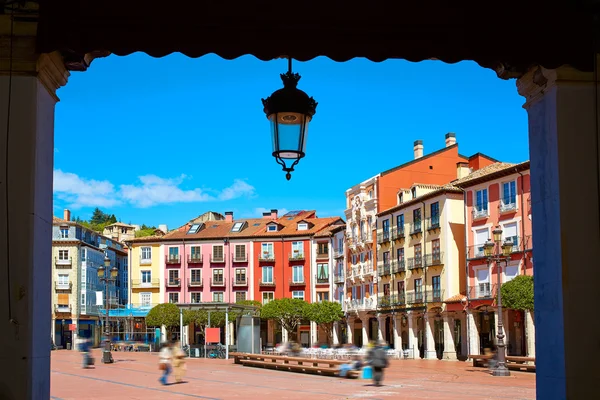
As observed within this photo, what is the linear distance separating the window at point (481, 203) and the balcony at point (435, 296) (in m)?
6.55

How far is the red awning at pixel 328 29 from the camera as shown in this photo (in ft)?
17.1

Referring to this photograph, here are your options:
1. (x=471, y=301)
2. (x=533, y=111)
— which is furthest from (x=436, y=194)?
(x=533, y=111)

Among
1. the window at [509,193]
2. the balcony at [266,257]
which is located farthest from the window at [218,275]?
the window at [509,193]

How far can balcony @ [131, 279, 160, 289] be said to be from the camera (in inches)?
3219

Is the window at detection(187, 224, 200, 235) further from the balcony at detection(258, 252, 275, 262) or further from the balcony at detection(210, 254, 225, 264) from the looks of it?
the balcony at detection(258, 252, 275, 262)

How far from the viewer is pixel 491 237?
50.8 m

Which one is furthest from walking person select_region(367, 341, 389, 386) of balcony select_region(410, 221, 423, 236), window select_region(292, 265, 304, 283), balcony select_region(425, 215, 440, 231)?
window select_region(292, 265, 304, 283)

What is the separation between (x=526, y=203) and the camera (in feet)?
156

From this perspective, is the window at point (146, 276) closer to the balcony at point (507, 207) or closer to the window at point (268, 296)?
the window at point (268, 296)

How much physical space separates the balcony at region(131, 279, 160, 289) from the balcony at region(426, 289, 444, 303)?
34048 mm

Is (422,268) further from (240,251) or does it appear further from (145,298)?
(145,298)

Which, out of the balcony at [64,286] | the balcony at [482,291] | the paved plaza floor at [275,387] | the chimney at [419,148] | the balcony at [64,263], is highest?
the chimney at [419,148]

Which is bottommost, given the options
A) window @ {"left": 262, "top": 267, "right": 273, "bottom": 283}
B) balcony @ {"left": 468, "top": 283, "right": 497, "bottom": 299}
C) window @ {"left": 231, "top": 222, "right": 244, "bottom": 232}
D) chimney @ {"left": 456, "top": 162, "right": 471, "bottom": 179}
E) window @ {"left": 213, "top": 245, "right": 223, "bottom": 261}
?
balcony @ {"left": 468, "top": 283, "right": 497, "bottom": 299}

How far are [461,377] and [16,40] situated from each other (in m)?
28.8
